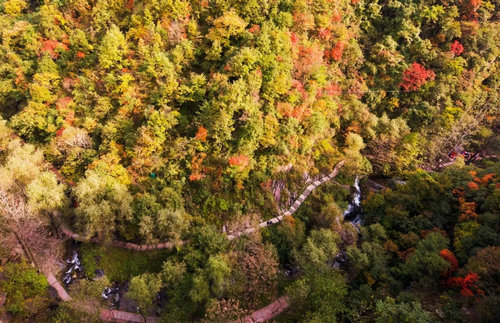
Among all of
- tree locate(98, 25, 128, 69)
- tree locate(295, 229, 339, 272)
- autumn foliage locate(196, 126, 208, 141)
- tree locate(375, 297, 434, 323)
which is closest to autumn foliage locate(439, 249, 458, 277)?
tree locate(375, 297, 434, 323)

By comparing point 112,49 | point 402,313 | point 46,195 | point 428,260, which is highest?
point 112,49

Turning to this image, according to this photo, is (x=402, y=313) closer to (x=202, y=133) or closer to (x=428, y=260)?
(x=428, y=260)

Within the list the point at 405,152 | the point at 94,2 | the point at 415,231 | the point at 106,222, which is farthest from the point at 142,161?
the point at 405,152

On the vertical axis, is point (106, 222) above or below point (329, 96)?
below

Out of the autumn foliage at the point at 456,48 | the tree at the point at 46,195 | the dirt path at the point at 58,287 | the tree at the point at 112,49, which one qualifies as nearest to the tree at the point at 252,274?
the dirt path at the point at 58,287

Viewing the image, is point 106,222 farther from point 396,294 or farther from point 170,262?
point 396,294

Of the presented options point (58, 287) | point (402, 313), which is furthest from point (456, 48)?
point (58, 287)
